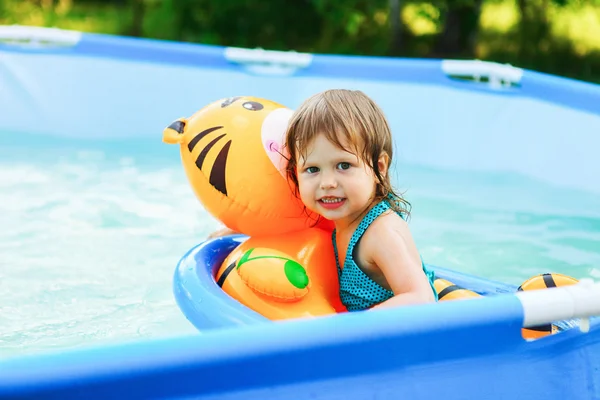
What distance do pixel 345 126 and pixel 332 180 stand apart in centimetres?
11

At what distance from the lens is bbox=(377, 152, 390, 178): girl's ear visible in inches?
66.5

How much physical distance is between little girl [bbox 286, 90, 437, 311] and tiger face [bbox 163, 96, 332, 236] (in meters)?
0.08

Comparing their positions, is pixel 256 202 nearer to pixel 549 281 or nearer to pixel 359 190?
pixel 359 190

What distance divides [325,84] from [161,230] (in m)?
1.17

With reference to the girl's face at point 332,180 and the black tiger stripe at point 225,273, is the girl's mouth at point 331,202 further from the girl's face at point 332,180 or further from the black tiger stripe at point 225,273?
the black tiger stripe at point 225,273

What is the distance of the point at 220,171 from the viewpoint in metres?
1.81

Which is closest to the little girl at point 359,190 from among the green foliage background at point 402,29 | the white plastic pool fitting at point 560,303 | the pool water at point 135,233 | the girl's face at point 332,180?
the girl's face at point 332,180

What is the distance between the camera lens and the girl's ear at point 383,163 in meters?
1.69

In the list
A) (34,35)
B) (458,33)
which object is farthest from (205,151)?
(458,33)

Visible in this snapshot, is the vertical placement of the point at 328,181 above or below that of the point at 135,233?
above

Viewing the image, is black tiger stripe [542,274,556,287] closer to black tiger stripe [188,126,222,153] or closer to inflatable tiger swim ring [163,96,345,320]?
inflatable tiger swim ring [163,96,345,320]

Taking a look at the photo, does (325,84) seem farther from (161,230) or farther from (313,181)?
(313,181)

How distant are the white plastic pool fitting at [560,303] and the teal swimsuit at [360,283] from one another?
0.40 m

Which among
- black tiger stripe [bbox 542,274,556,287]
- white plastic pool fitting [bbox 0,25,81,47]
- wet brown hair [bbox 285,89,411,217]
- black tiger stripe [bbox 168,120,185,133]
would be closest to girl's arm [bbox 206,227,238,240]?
black tiger stripe [bbox 168,120,185,133]
